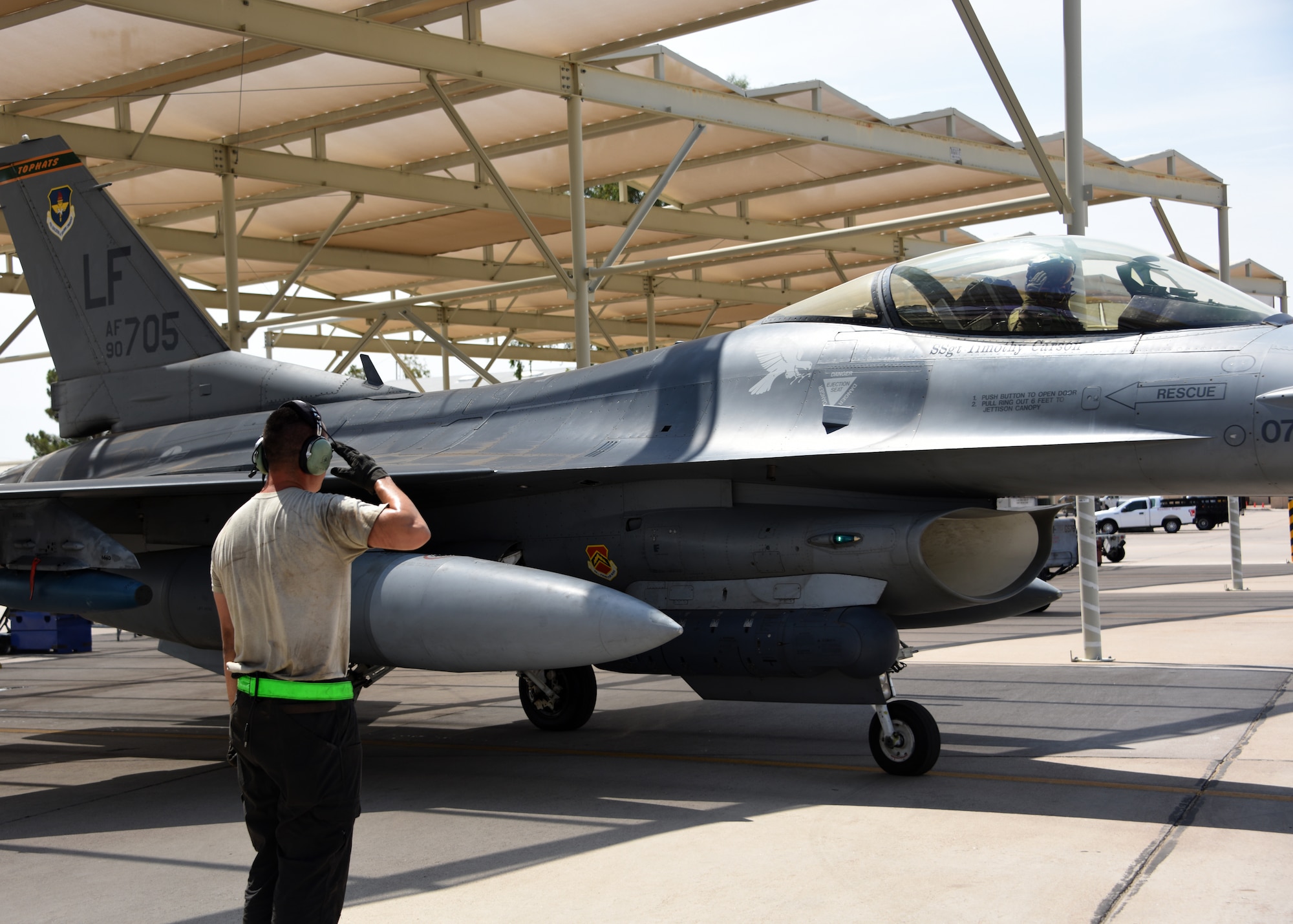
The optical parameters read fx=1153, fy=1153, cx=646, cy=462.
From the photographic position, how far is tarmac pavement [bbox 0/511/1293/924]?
15.6 feet

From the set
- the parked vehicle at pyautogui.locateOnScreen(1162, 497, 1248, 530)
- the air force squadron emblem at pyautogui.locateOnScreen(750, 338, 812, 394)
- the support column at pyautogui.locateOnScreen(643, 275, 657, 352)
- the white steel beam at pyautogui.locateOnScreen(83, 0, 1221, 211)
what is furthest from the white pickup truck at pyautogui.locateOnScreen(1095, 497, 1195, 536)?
the air force squadron emblem at pyautogui.locateOnScreen(750, 338, 812, 394)

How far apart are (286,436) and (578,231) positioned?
9.81 m

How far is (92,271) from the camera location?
34.7 feet

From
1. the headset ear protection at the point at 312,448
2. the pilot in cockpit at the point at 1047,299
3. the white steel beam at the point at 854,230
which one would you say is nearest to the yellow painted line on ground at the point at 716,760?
the pilot in cockpit at the point at 1047,299

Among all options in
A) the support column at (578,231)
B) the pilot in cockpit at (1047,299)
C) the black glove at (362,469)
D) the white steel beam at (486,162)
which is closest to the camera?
the black glove at (362,469)

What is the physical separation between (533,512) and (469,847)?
3105 millimetres

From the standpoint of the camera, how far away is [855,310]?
24.9ft

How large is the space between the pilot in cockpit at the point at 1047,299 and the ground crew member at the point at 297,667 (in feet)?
14.6

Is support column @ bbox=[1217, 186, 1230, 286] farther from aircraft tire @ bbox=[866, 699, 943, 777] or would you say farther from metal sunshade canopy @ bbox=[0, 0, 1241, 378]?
aircraft tire @ bbox=[866, 699, 943, 777]

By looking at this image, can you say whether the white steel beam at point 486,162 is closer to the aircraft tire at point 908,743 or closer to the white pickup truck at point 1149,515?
the aircraft tire at point 908,743

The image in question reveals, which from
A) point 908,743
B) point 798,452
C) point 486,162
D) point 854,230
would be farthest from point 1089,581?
point 486,162

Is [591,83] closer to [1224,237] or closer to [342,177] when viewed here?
[342,177]

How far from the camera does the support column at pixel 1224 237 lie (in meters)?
16.6

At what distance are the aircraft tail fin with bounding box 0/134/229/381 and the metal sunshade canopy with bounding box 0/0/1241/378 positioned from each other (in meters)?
1.92
